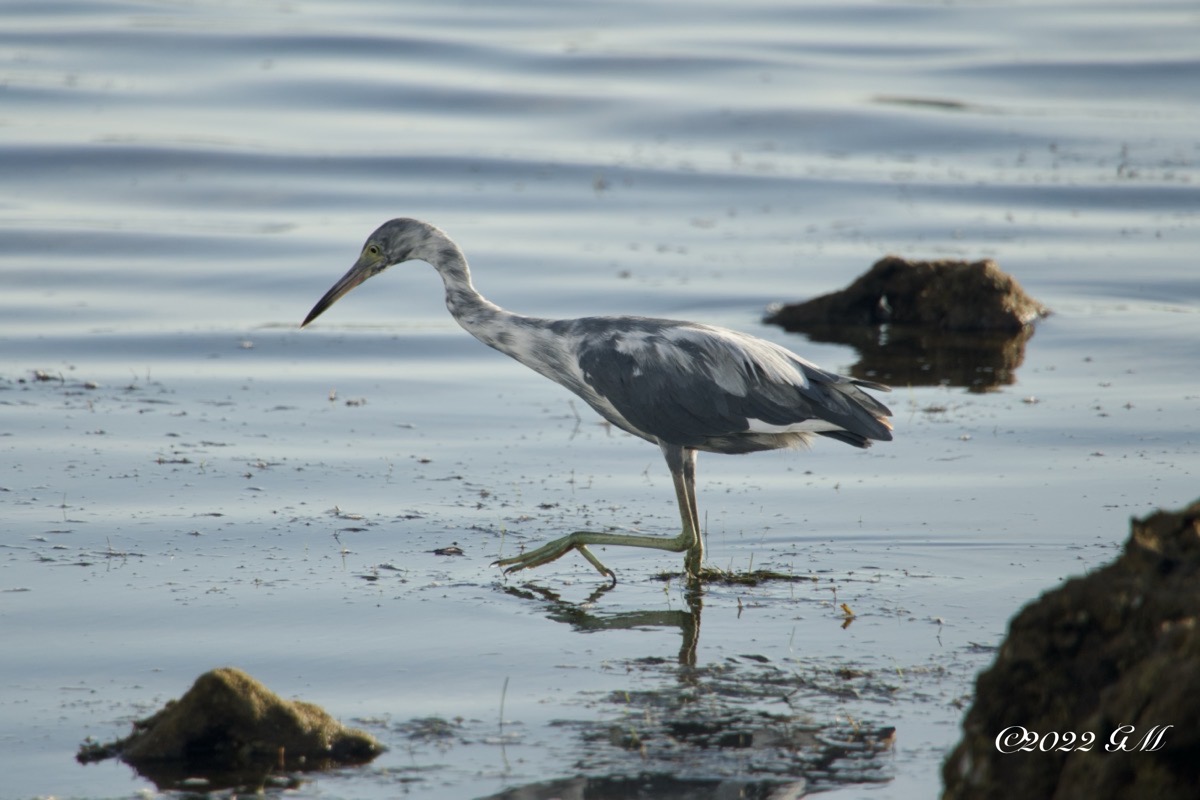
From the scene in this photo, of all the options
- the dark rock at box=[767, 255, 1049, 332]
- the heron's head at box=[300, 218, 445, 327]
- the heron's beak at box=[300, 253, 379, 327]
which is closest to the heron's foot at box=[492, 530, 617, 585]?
the heron's head at box=[300, 218, 445, 327]

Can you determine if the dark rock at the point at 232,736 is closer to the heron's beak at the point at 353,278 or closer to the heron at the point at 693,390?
the heron at the point at 693,390

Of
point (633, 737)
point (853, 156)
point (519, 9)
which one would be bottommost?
point (633, 737)

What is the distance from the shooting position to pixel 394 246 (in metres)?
8.80

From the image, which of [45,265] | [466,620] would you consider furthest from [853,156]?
[466,620]

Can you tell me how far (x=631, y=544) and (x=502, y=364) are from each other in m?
5.43

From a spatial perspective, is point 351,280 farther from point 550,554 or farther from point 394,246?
point 550,554

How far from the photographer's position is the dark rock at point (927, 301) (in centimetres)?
1346

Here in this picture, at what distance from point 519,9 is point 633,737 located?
30710mm

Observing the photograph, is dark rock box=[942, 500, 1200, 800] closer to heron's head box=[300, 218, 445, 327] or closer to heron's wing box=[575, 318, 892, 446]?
heron's wing box=[575, 318, 892, 446]

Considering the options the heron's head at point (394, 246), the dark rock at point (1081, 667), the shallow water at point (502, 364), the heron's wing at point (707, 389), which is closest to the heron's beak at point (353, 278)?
the heron's head at point (394, 246)

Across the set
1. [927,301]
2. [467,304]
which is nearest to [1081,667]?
[467,304]

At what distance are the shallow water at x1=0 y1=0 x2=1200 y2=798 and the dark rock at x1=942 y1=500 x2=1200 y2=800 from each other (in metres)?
0.91

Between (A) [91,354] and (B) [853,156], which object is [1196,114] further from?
(A) [91,354]

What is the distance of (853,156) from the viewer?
877 inches
